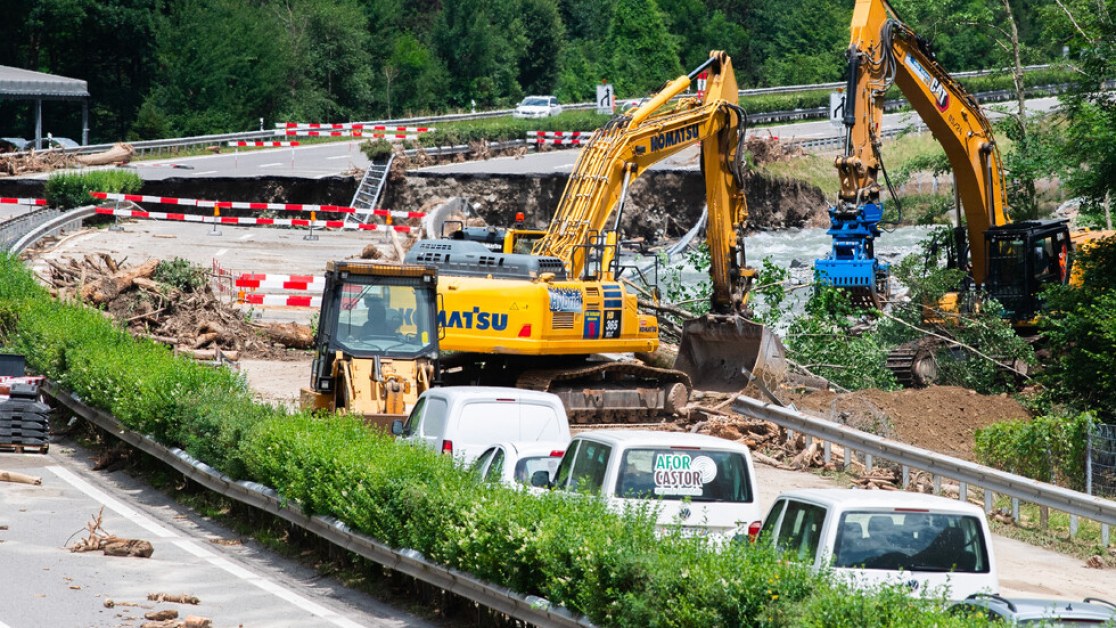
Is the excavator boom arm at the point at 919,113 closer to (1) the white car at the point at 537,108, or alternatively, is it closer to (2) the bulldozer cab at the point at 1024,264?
(2) the bulldozer cab at the point at 1024,264

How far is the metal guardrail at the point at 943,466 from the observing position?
57.0 ft

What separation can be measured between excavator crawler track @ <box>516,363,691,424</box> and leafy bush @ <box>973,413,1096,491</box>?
505 cm

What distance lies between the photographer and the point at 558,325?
76.0 ft

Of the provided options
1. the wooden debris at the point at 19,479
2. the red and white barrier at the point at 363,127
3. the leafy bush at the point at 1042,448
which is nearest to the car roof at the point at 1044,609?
the leafy bush at the point at 1042,448

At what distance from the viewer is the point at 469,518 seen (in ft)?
39.8

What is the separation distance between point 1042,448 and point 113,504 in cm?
1165

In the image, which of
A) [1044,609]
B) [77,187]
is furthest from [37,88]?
[1044,609]

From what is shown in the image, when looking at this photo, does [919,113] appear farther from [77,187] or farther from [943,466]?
[77,187]

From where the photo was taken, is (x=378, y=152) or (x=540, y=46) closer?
(x=378, y=152)

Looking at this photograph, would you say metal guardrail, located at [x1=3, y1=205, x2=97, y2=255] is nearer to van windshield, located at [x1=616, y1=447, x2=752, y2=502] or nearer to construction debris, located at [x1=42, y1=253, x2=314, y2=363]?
construction debris, located at [x1=42, y1=253, x2=314, y2=363]

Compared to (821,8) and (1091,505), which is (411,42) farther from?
(1091,505)

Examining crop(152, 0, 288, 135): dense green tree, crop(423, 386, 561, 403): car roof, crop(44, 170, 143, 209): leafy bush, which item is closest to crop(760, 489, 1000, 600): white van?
crop(423, 386, 561, 403): car roof

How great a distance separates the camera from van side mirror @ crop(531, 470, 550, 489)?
1424cm

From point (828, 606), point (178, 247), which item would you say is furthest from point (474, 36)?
point (828, 606)
